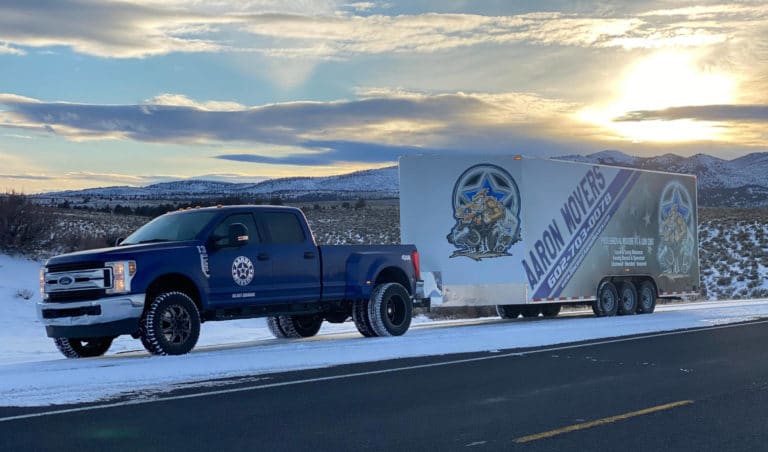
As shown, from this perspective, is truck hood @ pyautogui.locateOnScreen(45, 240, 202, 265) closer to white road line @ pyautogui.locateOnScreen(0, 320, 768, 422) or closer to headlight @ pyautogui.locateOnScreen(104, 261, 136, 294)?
headlight @ pyautogui.locateOnScreen(104, 261, 136, 294)

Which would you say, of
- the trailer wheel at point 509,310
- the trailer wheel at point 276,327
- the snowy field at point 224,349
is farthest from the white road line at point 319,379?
the trailer wheel at point 509,310

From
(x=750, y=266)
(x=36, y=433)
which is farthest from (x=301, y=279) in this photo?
(x=750, y=266)

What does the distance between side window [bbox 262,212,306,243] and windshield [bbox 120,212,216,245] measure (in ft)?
3.44

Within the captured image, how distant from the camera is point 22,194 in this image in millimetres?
33688

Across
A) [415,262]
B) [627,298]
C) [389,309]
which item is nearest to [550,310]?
[627,298]

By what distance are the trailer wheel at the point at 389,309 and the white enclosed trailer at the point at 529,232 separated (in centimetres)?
263

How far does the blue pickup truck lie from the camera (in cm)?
1491

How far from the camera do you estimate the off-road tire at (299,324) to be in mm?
19641

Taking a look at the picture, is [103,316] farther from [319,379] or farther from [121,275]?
[319,379]

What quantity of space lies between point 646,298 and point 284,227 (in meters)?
13.0

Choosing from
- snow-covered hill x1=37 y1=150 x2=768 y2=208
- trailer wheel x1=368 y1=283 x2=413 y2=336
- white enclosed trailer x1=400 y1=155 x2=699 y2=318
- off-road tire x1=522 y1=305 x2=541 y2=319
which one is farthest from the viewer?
snow-covered hill x1=37 y1=150 x2=768 y2=208

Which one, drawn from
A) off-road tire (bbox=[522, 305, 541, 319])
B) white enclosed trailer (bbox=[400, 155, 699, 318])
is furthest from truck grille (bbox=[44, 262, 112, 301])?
off-road tire (bbox=[522, 305, 541, 319])

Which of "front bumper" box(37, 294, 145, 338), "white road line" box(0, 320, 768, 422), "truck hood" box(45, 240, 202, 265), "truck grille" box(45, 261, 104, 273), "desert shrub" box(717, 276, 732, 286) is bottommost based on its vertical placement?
"white road line" box(0, 320, 768, 422)

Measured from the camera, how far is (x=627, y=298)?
26.2 meters
